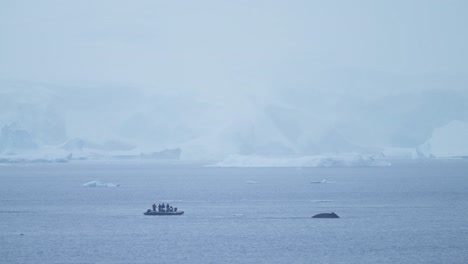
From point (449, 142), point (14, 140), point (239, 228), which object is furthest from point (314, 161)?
point (239, 228)

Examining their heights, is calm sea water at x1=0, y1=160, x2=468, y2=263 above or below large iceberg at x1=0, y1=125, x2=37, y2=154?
below

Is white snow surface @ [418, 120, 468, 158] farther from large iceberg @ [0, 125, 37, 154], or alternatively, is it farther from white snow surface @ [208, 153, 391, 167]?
large iceberg @ [0, 125, 37, 154]

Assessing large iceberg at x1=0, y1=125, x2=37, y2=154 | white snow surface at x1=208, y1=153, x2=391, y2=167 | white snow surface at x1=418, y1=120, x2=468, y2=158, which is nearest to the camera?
white snow surface at x1=208, y1=153, x2=391, y2=167

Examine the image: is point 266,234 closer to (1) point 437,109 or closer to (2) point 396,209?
(2) point 396,209

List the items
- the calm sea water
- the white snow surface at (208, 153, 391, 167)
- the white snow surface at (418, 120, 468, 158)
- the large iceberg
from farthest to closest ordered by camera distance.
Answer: the white snow surface at (418, 120, 468, 158)
the large iceberg
the white snow surface at (208, 153, 391, 167)
the calm sea water

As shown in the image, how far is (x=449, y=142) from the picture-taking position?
116 metres

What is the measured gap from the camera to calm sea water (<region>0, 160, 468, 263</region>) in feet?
96.2

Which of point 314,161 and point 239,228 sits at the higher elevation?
point 314,161

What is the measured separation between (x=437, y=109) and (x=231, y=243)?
11672 centimetres

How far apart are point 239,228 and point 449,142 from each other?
84835mm

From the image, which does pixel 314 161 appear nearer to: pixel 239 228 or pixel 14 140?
pixel 14 140

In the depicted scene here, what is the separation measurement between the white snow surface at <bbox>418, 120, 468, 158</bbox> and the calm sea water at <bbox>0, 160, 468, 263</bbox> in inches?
2156

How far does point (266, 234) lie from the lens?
3478 cm

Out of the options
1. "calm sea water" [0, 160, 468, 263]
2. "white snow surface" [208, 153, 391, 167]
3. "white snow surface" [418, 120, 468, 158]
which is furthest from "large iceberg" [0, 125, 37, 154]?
"white snow surface" [418, 120, 468, 158]
